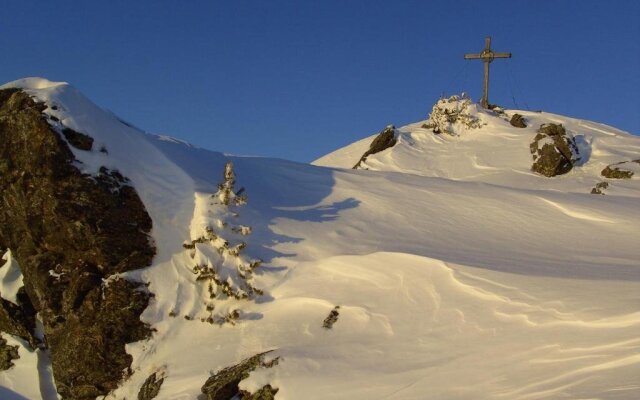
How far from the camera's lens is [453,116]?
20.9 metres

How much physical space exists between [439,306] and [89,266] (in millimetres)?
4241

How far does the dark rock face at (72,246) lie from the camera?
6035 mm

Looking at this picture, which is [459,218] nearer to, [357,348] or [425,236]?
[425,236]

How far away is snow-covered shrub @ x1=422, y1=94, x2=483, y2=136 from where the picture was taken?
806 inches

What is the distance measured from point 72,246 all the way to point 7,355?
1865 millimetres

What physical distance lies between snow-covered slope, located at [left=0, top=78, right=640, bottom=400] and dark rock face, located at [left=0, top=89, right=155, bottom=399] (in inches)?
8.0

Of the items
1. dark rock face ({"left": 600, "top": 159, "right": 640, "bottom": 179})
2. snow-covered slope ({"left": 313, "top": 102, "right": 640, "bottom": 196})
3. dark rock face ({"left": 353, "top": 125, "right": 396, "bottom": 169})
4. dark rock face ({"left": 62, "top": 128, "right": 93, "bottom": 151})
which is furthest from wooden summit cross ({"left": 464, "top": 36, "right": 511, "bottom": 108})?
dark rock face ({"left": 62, "top": 128, "right": 93, "bottom": 151})

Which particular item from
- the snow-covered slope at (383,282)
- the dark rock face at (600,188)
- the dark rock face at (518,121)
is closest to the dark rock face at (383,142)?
the dark rock face at (518,121)

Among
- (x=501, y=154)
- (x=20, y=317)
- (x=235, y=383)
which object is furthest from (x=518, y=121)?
(x=20, y=317)

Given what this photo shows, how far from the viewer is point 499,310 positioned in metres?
4.87

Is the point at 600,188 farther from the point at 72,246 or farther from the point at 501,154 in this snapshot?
the point at 72,246

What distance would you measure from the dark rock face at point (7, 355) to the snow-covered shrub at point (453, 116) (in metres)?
17.0

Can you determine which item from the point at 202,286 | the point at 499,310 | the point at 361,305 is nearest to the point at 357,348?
the point at 361,305

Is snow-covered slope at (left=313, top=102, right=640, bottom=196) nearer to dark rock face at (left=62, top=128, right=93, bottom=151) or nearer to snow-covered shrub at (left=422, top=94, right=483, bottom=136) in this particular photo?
snow-covered shrub at (left=422, top=94, right=483, bottom=136)
